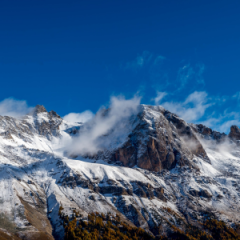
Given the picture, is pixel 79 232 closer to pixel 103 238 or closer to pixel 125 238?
pixel 103 238

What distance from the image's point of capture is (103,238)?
192625mm

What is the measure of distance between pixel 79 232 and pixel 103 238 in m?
19.9

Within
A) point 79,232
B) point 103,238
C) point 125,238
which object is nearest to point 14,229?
point 79,232

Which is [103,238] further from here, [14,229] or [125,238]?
[14,229]

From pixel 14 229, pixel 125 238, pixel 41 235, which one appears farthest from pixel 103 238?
pixel 14 229

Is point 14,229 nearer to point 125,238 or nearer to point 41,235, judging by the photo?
point 41,235

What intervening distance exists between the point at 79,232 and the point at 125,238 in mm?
37169

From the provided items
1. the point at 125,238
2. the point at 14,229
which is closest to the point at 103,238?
the point at 125,238

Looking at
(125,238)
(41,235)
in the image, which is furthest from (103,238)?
(41,235)

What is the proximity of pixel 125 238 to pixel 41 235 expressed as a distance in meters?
65.5

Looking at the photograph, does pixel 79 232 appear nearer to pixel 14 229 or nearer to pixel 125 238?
pixel 125 238

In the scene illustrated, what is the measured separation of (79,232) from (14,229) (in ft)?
164

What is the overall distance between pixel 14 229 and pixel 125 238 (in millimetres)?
86933

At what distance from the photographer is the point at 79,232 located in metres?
190
